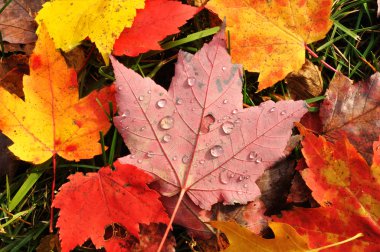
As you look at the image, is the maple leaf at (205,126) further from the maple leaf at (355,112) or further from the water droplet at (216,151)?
the maple leaf at (355,112)

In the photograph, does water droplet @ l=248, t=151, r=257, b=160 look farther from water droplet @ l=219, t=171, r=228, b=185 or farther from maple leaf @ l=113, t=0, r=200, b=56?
maple leaf @ l=113, t=0, r=200, b=56

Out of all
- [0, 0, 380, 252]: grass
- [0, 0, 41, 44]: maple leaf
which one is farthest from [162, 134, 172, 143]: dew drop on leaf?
[0, 0, 41, 44]: maple leaf

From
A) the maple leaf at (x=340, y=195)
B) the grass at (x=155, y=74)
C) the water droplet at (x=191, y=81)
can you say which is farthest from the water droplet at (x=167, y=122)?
the maple leaf at (x=340, y=195)

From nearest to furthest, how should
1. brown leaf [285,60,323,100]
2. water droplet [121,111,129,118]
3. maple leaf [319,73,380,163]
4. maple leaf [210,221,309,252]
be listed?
maple leaf [210,221,309,252]
water droplet [121,111,129,118]
maple leaf [319,73,380,163]
brown leaf [285,60,323,100]

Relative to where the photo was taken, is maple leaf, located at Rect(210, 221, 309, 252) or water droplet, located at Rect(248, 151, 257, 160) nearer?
maple leaf, located at Rect(210, 221, 309, 252)

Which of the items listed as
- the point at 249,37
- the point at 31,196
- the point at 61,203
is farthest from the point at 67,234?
the point at 249,37

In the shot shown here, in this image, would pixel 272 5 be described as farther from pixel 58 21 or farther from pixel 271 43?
pixel 58 21
